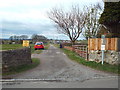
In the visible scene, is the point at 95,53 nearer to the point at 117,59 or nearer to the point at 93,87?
the point at 117,59

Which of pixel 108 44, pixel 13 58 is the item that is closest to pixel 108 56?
pixel 108 44

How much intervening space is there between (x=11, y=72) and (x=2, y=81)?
43.3 inches

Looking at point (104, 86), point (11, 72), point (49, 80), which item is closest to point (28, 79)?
point (49, 80)

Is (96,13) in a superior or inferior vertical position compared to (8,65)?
superior

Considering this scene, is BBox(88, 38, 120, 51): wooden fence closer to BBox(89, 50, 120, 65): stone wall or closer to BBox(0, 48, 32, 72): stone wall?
BBox(89, 50, 120, 65): stone wall

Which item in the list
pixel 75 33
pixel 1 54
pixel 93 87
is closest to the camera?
pixel 93 87

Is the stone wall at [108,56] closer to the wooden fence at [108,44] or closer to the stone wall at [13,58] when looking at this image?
the wooden fence at [108,44]

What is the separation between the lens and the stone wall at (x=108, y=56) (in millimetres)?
7703

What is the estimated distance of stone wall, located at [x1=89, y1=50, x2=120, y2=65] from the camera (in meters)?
7.70

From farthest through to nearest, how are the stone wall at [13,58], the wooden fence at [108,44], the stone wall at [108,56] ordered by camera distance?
the wooden fence at [108,44] < the stone wall at [108,56] < the stone wall at [13,58]

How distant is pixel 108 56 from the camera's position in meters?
8.10

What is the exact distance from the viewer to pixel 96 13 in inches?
727

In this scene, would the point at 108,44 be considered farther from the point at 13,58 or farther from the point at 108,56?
the point at 13,58

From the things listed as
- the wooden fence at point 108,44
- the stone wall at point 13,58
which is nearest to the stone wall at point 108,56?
the wooden fence at point 108,44
